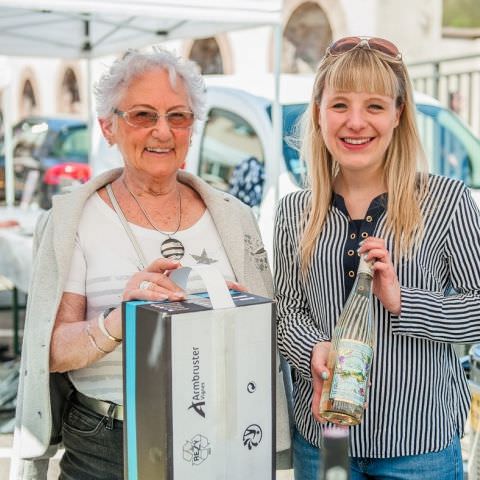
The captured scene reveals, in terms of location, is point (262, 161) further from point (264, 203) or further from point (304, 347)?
point (304, 347)

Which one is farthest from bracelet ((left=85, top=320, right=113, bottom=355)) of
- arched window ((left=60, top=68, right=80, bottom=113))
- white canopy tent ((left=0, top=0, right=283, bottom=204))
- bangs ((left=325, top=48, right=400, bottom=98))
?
arched window ((left=60, top=68, right=80, bottom=113))

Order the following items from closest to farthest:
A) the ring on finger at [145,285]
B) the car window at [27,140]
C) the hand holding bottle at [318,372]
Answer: the ring on finger at [145,285]
the hand holding bottle at [318,372]
the car window at [27,140]

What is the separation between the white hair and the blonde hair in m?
0.27

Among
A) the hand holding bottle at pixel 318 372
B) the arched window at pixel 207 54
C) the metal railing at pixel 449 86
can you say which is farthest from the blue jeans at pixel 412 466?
the arched window at pixel 207 54

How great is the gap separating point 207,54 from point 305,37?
2.15 metres

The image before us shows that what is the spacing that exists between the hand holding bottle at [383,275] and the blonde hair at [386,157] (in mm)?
96

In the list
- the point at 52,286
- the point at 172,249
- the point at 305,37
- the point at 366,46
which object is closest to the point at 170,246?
the point at 172,249

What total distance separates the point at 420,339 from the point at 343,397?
0.96 ft

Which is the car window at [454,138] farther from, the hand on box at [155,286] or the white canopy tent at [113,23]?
the hand on box at [155,286]

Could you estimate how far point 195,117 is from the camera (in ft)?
5.73

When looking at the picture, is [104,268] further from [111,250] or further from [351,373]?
[351,373]

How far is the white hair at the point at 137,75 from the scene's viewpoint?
1.66 m

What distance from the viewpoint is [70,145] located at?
1091 centimetres

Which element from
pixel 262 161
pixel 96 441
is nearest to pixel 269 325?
pixel 96 441
